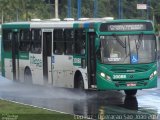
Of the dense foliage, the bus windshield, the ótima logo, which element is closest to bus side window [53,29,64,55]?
the bus windshield

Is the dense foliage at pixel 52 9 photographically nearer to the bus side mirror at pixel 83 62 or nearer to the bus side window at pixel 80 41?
the bus side window at pixel 80 41

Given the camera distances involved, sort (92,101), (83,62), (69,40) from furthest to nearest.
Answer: (69,40) → (83,62) → (92,101)

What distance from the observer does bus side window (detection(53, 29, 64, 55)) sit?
2217 centimetres

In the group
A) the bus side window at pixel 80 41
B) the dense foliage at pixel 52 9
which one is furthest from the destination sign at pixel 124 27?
the dense foliage at pixel 52 9

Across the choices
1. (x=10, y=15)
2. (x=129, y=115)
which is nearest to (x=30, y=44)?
(x=129, y=115)

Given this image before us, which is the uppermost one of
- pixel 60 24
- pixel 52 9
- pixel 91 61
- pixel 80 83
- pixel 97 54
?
pixel 60 24

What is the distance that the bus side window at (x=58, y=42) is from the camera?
2217cm

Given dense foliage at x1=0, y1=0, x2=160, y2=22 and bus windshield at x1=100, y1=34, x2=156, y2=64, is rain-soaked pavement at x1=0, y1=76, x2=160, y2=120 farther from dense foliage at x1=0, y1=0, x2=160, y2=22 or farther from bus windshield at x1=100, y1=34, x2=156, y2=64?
dense foliage at x1=0, y1=0, x2=160, y2=22

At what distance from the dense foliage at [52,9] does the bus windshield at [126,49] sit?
59.3 metres

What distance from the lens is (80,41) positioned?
809 inches

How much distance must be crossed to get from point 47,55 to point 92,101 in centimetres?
439

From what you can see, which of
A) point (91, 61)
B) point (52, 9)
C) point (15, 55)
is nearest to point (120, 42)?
point (91, 61)

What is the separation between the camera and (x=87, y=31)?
20.0 metres

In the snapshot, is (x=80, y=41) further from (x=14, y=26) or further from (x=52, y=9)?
(x=52, y=9)
